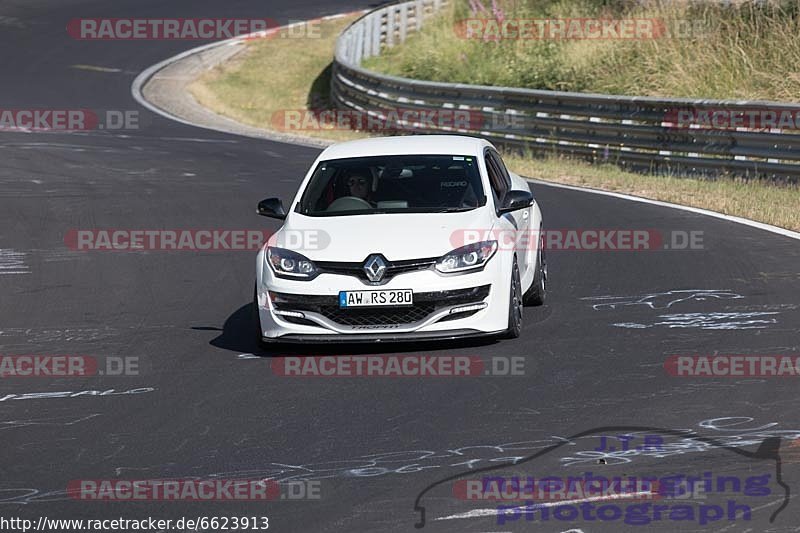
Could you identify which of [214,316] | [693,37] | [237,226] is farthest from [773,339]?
[693,37]

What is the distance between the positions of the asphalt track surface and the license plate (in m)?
0.49

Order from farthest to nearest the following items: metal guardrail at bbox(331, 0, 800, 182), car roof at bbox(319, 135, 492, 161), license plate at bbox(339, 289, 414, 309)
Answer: metal guardrail at bbox(331, 0, 800, 182) → car roof at bbox(319, 135, 492, 161) → license plate at bbox(339, 289, 414, 309)

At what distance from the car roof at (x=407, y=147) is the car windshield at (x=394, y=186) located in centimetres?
7

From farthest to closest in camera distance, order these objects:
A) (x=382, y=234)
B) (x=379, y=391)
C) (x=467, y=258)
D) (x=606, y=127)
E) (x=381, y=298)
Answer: (x=606, y=127) < (x=382, y=234) < (x=467, y=258) < (x=381, y=298) < (x=379, y=391)

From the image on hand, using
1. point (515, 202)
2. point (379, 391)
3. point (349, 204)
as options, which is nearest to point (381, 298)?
point (379, 391)

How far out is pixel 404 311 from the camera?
9641 mm

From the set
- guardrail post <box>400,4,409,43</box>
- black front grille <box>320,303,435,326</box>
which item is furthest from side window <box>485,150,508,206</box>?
guardrail post <box>400,4,409,43</box>

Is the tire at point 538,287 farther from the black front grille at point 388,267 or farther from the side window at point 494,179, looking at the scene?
the black front grille at point 388,267

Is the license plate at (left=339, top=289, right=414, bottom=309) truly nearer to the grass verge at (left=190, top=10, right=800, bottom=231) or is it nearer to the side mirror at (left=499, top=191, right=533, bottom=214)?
the side mirror at (left=499, top=191, right=533, bottom=214)

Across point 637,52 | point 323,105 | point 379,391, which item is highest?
point 379,391

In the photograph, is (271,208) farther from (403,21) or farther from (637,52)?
(403,21)

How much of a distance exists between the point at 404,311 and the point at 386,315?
0.41 feet

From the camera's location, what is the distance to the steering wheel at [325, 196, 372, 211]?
422 inches

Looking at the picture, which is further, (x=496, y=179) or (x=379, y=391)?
(x=496, y=179)
